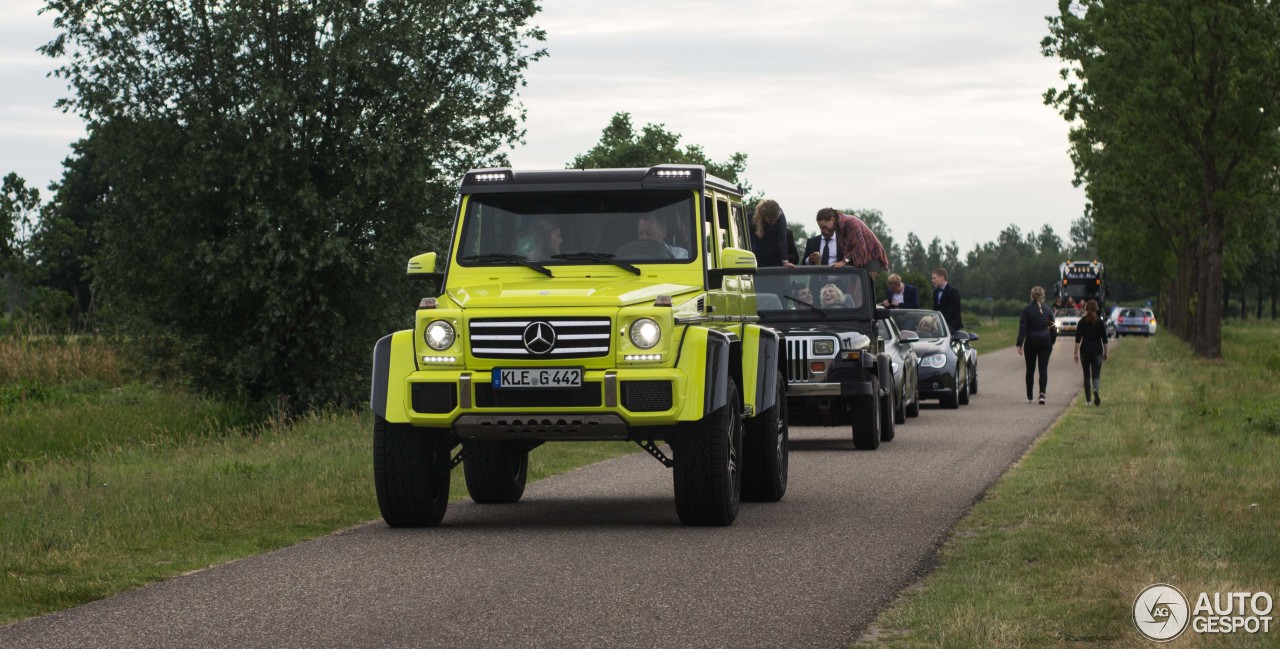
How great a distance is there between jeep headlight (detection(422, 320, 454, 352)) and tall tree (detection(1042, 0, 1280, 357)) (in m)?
33.8

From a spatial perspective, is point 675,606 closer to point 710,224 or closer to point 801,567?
point 801,567

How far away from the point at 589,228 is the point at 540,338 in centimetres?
145

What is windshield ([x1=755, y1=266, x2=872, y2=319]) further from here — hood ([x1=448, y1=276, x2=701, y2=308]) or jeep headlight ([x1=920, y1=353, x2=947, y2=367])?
hood ([x1=448, y1=276, x2=701, y2=308])

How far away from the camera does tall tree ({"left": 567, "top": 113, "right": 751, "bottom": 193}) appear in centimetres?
8086

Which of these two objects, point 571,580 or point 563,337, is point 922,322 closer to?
point 563,337

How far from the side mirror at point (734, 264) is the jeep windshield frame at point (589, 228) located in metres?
0.17

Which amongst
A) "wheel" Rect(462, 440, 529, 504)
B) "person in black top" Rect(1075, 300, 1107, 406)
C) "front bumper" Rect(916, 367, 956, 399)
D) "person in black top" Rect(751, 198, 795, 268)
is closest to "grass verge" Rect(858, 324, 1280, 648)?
"person in black top" Rect(751, 198, 795, 268)

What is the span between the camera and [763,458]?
1205 cm

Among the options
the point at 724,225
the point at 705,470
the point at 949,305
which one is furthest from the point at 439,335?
the point at 949,305

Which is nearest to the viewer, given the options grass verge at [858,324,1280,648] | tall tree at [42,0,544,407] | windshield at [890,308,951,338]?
grass verge at [858,324,1280,648]

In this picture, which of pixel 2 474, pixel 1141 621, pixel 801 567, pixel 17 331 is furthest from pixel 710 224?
pixel 17 331

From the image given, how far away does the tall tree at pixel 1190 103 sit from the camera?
132 ft

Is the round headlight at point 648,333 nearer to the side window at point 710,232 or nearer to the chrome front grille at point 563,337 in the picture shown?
the chrome front grille at point 563,337

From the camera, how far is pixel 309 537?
1033 cm
